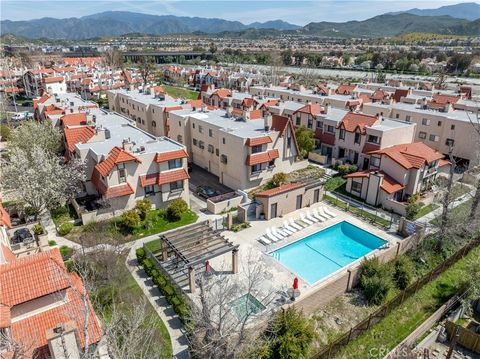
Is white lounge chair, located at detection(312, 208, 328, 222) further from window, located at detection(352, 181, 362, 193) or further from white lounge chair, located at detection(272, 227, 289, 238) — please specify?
window, located at detection(352, 181, 362, 193)

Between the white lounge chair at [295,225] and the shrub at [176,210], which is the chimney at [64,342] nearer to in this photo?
the shrub at [176,210]

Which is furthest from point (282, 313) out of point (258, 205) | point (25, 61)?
point (25, 61)

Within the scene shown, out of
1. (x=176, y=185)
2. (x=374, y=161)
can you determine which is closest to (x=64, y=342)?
(x=176, y=185)

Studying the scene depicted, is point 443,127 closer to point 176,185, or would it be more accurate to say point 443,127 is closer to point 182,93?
point 176,185

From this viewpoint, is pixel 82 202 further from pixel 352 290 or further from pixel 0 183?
pixel 352 290

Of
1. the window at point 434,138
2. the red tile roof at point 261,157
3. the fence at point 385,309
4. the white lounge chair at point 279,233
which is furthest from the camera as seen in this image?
the window at point 434,138

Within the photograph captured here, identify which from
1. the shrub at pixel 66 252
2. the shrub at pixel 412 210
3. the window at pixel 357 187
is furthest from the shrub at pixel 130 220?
the shrub at pixel 412 210
